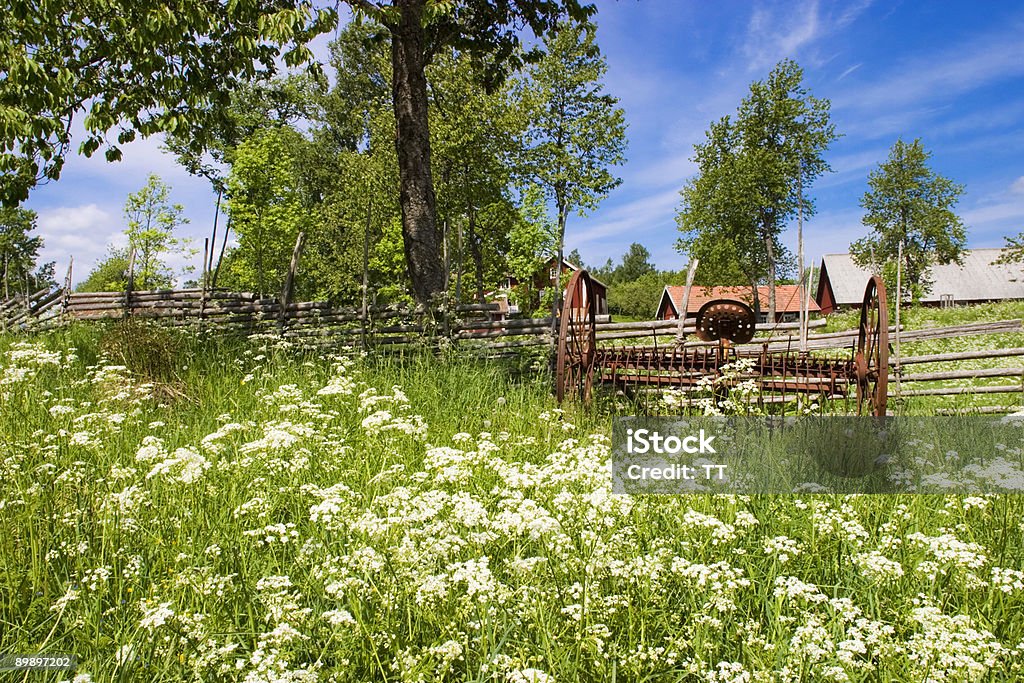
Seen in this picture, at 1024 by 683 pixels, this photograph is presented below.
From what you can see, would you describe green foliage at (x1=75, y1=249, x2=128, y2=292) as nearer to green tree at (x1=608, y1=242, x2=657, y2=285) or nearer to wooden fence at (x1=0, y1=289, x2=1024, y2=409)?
wooden fence at (x1=0, y1=289, x2=1024, y2=409)

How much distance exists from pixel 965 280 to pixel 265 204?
53570mm

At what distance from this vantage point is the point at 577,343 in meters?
7.88

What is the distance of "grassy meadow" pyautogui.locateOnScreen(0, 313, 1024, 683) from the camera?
2.16 metres

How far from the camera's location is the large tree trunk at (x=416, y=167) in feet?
34.0

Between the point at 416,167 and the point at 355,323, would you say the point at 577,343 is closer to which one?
the point at 416,167

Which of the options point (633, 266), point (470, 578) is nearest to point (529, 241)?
point (470, 578)

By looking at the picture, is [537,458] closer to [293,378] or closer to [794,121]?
[293,378]

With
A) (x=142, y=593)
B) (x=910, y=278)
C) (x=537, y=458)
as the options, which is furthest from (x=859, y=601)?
(x=910, y=278)

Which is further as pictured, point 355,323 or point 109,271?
point 109,271

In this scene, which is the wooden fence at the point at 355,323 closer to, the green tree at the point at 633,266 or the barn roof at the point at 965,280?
the barn roof at the point at 965,280

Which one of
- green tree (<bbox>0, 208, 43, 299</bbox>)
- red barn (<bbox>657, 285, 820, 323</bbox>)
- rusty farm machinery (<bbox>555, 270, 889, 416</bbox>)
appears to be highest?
green tree (<bbox>0, 208, 43, 299</bbox>)

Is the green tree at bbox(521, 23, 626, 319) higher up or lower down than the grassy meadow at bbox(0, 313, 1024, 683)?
higher up

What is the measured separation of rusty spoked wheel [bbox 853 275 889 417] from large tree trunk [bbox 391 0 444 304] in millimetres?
6280

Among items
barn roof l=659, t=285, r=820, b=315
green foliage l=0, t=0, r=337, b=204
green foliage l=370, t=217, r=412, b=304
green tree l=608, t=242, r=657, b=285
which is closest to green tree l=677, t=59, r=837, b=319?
barn roof l=659, t=285, r=820, b=315
